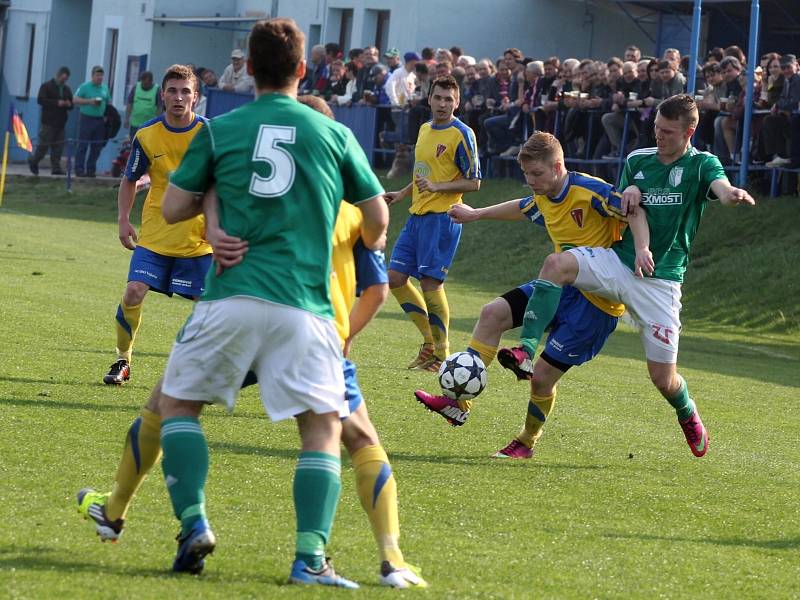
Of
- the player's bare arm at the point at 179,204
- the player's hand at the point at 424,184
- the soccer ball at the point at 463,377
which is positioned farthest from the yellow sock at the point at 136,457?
the player's hand at the point at 424,184

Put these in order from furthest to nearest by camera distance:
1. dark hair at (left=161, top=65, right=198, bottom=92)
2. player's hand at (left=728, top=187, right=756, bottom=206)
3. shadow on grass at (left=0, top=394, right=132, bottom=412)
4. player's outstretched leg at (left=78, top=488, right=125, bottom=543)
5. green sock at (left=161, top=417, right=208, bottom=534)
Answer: dark hair at (left=161, top=65, right=198, bottom=92) → shadow on grass at (left=0, top=394, right=132, bottom=412) → player's hand at (left=728, top=187, right=756, bottom=206) → player's outstretched leg at (left=78, top=488, right=125, bottom=543) → green sock at (left=161, top=417, right=208, bottom=534)

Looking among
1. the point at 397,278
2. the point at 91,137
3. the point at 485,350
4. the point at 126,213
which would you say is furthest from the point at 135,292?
the point at 91,137

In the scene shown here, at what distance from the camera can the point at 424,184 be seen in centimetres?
1100

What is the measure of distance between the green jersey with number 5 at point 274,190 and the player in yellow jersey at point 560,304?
126 inches

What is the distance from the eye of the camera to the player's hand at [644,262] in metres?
7.50

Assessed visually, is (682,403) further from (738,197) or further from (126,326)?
(126,326)

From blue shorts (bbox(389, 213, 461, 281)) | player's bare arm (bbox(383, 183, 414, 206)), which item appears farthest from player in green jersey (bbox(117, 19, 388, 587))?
blue shorts (bbox(389, 213, 461, 281))

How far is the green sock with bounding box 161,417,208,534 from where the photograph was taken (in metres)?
4.87

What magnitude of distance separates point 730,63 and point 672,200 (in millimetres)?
13081

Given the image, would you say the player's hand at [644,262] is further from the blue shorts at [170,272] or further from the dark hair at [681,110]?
the blue shorts at [170,272]

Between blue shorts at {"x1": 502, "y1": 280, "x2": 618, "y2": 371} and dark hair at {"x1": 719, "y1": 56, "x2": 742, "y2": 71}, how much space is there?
41.9 feet

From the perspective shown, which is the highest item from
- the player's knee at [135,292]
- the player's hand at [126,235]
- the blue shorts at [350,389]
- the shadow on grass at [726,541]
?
the player's hand at [126,235]

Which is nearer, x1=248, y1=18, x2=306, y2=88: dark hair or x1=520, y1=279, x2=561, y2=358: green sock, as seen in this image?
x1=248, y1=18, x2=306, y2=88: dark hair

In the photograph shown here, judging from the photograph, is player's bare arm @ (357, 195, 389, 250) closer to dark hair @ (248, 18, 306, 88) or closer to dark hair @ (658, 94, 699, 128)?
dark hair @ (248, 18, 306, 88)
